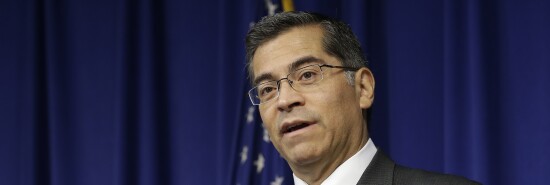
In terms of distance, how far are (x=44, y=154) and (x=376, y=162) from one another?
190cm

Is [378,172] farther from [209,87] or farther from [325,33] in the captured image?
[209,87]

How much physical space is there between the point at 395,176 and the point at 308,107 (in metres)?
0.25

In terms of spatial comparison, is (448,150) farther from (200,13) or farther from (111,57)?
(111,57)

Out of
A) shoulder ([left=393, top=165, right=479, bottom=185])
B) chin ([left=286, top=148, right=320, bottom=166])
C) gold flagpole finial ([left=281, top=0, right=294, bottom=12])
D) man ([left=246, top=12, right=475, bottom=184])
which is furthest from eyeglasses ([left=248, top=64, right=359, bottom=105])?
gold flagpole finial ([left=281, top=0, right=294, bottom=12])

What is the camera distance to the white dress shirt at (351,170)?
1.63 meters

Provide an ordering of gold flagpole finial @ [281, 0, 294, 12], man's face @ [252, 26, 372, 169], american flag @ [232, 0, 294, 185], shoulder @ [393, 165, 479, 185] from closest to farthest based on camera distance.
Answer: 1. shoulder @ [393, 165, 479, 185]
2. man's face @ [252, 26, 372, 169]
3. gold flagpole finial @ [281, 0, 294, 12]
4. american flag @ [232, 0, 294, 185]

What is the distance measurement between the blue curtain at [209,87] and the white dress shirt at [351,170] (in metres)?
0.85

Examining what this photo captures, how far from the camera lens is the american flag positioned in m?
2.69

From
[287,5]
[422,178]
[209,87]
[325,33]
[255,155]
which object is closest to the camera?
[422,178]

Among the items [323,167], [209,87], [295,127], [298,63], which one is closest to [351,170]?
[323,167]

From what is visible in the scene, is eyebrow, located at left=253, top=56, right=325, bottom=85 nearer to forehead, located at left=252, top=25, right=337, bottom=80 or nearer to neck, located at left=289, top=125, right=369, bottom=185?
forehead, located at left=252, top=25, right=337, bottom=80

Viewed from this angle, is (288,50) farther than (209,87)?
No

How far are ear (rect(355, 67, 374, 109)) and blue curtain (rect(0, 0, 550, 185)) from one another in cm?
77

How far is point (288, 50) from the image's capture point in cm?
171
